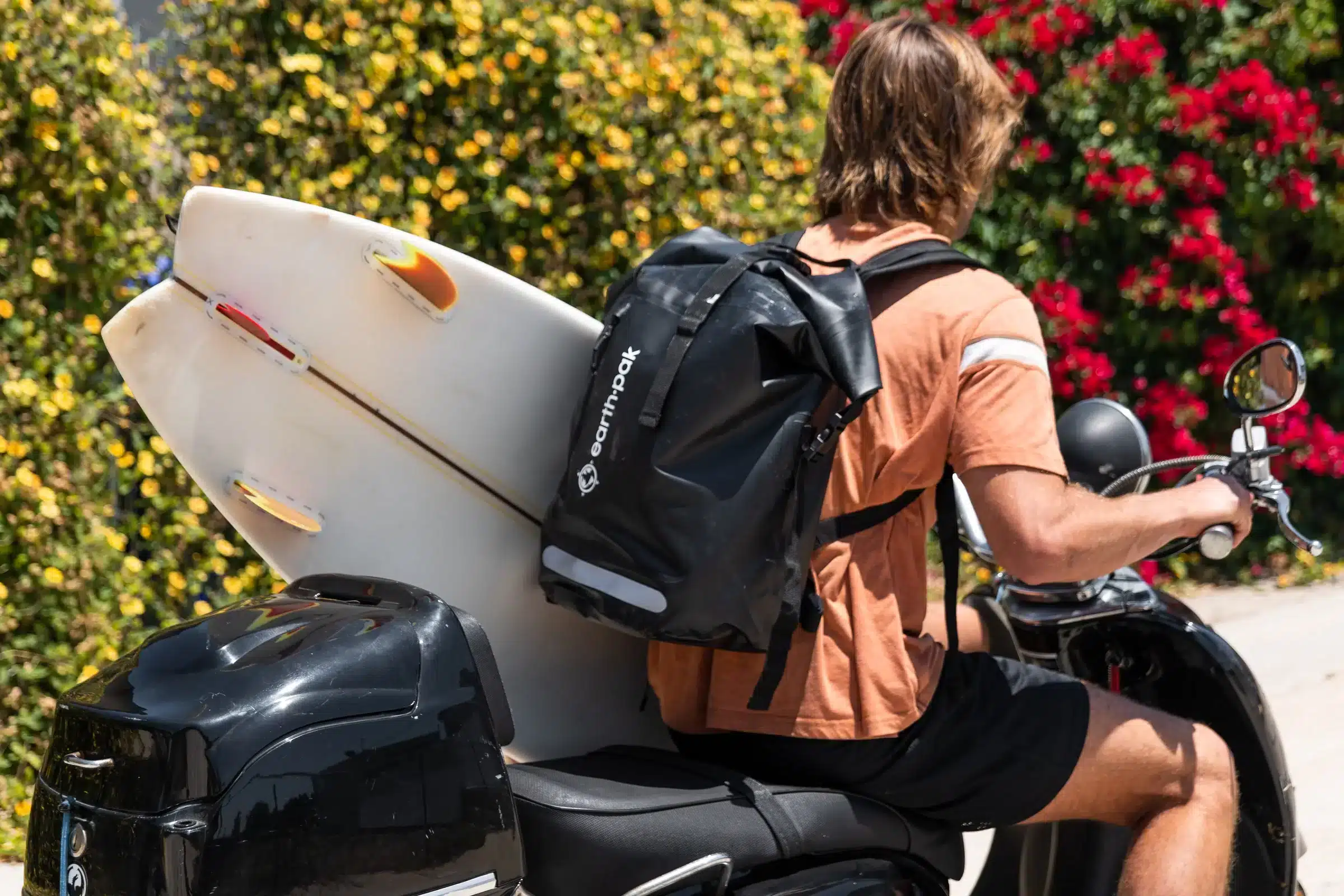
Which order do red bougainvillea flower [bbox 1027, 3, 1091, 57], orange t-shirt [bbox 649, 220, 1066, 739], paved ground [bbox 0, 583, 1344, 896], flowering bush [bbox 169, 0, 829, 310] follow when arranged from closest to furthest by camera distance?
orange t-shirt [bbox 649, 220, 1066, 739] → paved ground [bbox 0, 583, 1344, 896] → flowering bush [bbox 169, 0, 829, 310] → red bougainvillea flower [bbox 1027, 3, 1091, 57]

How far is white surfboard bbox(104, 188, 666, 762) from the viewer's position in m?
1.89

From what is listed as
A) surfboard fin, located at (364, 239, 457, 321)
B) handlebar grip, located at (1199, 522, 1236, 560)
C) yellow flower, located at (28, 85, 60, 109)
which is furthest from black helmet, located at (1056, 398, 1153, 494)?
yellow flower, located at (28, 85, 60, 109)

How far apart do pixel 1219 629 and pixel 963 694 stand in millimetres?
3769

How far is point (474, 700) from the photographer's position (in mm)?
1452

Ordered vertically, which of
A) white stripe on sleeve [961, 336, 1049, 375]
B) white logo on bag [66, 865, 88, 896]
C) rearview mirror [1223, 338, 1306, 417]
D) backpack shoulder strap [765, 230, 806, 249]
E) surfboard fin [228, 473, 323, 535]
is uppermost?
backpack shoulder strap [765, 230, 806, 249]

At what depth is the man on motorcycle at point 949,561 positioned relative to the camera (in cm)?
169

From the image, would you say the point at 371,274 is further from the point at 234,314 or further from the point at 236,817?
the point at 236,817

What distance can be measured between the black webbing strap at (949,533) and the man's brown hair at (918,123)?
378 mm

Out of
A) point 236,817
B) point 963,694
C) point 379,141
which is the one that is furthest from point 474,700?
point 379,141

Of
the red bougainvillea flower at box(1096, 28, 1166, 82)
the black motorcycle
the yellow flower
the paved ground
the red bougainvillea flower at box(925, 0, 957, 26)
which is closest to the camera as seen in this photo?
the black motorcycle

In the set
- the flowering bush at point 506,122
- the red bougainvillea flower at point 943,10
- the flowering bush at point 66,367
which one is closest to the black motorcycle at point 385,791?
the flowering bush at point 66,367

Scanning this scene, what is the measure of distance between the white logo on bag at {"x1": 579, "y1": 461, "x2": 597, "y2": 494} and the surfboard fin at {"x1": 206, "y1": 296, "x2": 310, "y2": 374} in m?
0.48

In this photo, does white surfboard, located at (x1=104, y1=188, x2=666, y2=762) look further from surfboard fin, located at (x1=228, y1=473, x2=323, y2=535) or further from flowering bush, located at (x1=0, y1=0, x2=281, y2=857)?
flowering bush, located at (x1=0, y1=0, x2=281, y2=857)

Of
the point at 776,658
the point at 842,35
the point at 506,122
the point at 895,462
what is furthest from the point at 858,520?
the point at 842,35
